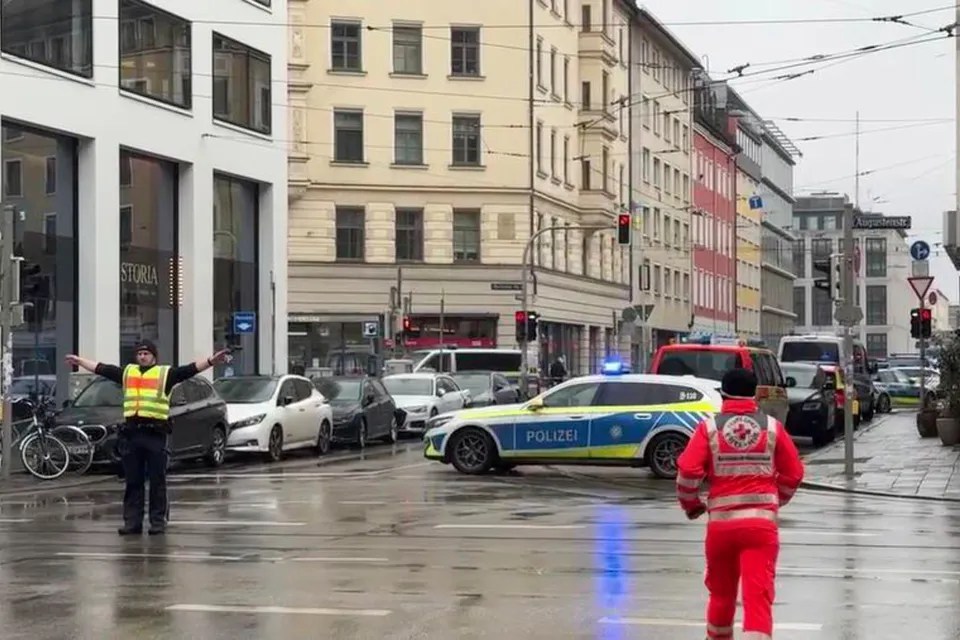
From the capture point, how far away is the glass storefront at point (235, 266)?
3762cm

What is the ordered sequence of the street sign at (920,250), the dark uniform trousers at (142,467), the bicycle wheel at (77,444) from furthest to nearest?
the street sign at (920,250) < the bicycle wheel at (77,444) < the dark uniform trousers at (142,467)

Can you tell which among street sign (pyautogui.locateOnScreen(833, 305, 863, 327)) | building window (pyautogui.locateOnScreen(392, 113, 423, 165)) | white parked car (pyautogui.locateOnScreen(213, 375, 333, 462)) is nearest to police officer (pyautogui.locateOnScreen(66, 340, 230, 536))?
white parked car (pyautogui.locateOnScreen(213, 375, 333, 462))

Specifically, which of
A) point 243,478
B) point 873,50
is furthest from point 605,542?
point 873,50

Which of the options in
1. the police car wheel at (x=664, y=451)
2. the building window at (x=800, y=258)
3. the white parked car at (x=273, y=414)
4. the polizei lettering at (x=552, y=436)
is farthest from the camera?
the building window at (x=800, y=258)

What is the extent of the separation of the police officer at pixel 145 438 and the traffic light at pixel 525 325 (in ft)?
103

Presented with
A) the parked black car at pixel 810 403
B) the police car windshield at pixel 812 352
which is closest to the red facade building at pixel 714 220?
the police car windshield at pixel 812 352

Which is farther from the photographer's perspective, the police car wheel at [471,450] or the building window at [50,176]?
the building window at [50,176]

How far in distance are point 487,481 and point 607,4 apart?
51.0 metres

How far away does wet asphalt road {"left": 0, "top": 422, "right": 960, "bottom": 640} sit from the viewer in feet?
32.0

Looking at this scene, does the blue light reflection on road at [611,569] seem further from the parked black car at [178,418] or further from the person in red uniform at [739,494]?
the parked black car at [178,418]

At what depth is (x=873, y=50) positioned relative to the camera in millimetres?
29812

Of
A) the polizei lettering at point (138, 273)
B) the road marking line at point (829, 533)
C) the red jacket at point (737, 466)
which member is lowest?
the road marking line at point (829, 533)

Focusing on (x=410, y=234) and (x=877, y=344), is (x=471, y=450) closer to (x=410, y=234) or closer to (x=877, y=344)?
(x=410, y=234)

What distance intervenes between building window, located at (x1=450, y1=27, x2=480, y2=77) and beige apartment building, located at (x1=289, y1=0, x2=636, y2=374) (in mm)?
45
